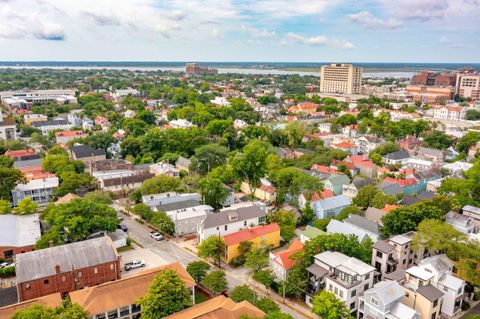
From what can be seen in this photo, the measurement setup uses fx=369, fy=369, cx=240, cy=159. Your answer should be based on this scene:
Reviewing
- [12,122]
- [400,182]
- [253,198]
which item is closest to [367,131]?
[400,182]

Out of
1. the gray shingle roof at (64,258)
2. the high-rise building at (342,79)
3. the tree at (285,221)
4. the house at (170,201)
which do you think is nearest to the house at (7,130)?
the house at (170,201)

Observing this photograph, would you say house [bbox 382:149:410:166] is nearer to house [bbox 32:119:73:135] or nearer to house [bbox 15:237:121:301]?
house [bbox 15:237:121:301]

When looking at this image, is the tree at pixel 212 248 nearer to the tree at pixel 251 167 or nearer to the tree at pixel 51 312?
the tree at pixel 51 312

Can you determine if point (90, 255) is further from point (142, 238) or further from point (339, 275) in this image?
point (339, 275)

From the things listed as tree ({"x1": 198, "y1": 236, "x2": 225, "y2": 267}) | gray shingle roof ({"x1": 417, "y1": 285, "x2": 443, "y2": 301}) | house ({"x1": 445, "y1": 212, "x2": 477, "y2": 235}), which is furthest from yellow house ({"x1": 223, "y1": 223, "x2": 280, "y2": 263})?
house ({"x1": 445, "y1": 212, "x2": 477, "y2": 235})

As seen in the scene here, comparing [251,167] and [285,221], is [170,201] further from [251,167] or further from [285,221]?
[285,221]
